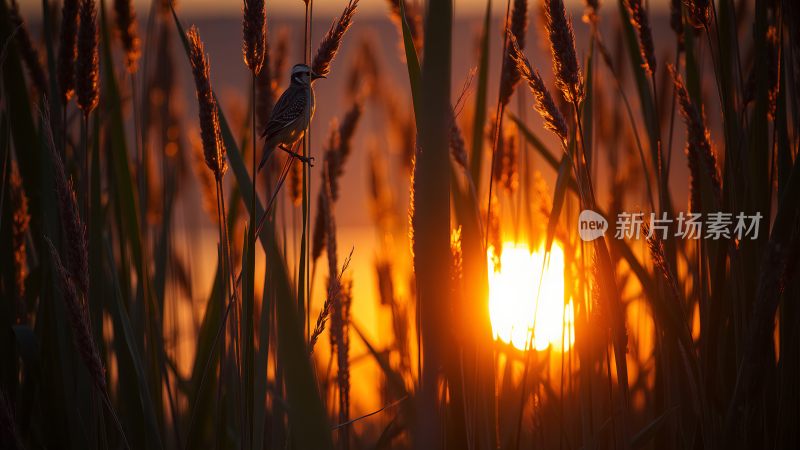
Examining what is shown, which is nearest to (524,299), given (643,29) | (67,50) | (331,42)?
(643,29)

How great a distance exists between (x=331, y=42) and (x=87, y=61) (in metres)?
0.51

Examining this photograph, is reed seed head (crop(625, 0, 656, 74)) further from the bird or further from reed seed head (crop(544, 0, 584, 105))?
the bird

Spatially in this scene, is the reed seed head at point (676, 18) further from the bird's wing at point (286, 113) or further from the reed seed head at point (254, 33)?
the reed seed head at point (254, 33)

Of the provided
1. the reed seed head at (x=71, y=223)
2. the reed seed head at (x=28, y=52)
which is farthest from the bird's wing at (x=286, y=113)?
the reed seed head at (x=71, y=223)

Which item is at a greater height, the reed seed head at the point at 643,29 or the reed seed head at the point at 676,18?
the reed seed head at the point at 676,18

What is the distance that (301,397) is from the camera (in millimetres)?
913

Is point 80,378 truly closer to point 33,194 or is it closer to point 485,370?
point 33,194

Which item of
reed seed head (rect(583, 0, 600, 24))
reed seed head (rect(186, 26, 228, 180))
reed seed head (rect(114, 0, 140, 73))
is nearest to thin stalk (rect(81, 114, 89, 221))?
reed seed head (rect(186, 26, 228, 180))

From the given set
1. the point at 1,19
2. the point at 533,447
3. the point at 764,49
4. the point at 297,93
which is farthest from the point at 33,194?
the point at 764,49

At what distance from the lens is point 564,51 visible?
1158mm

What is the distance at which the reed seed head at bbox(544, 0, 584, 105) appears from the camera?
3.78ft

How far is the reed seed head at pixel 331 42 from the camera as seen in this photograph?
1.24 meters

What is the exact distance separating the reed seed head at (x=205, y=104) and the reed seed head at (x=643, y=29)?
3.06 ft

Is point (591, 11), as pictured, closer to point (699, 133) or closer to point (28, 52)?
point (699, 133)
